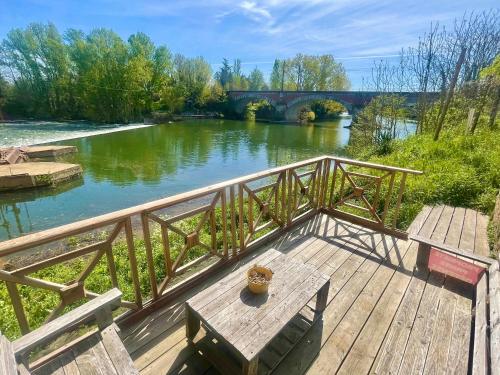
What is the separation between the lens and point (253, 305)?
1.57 m

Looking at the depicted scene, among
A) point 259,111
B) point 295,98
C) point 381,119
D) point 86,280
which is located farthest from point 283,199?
point 259,111

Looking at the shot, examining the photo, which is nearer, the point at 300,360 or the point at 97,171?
the point at 300,360

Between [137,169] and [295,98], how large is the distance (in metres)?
23.4

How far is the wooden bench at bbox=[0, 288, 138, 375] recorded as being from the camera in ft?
3.84

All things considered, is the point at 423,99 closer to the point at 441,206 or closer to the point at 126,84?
the point at 441,206

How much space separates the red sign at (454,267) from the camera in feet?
7.54

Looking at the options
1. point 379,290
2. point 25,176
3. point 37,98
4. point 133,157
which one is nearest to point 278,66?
point 37,98

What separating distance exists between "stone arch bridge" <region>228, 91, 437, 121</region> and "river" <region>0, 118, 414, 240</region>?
9.74 metres

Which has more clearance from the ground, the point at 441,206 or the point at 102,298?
the point at 102,298

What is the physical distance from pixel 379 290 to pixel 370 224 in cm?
131

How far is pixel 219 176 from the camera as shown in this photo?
31.9 ft

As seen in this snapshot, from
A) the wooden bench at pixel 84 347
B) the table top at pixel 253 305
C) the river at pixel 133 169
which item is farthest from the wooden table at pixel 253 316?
the river at pixel 133 169

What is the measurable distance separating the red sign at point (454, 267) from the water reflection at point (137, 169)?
21.9ft

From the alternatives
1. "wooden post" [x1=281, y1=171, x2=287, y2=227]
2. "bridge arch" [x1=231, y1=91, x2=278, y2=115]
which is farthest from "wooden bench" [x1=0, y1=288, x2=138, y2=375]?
"bridge arch" [x1=231, y1=91, x2=278, y2=115]
